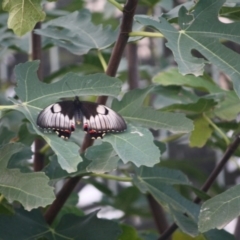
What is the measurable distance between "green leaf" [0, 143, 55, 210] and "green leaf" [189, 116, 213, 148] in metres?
0.53

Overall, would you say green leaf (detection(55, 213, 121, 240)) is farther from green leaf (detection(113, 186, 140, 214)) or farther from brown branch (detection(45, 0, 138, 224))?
green leaf (detection(113, 186, 140, 214))

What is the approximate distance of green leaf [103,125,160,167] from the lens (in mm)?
996

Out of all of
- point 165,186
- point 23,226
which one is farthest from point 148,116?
point 23,226

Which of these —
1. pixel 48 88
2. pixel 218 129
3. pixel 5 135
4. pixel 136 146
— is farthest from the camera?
pixel 218 129

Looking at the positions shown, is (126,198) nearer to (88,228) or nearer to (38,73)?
(38,73)

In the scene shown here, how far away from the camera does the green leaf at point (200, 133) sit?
146 cm

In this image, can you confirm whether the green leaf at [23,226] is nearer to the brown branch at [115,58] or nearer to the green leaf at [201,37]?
the brown branch at [115,58]

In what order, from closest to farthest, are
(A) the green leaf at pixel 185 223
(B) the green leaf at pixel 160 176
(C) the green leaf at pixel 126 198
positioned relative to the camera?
(A) the green leaf at pixel 185 223 → (B) the green leaf at pixel 160 176 → (C) the green leaf at pixel 126 198

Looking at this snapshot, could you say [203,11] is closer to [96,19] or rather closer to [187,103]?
[187,103]

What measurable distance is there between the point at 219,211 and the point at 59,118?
0.30 m

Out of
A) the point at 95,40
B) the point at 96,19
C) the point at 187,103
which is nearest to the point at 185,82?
the point at 187,103

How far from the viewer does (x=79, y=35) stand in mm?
1448

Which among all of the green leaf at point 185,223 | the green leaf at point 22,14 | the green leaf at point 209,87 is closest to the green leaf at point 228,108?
the green leaf at point 209,87

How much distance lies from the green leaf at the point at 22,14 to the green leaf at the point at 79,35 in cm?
32
